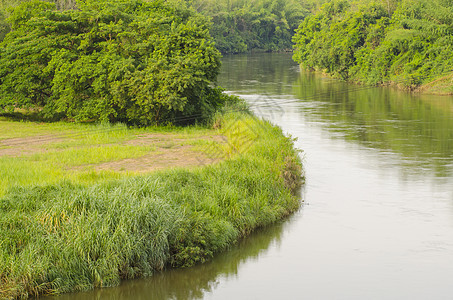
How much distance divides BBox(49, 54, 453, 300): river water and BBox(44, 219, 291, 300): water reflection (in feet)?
0.07

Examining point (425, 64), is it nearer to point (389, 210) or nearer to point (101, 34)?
point (101, 34)

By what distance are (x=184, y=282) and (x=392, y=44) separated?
43522 mm

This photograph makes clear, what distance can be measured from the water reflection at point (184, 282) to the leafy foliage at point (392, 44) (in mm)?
38116

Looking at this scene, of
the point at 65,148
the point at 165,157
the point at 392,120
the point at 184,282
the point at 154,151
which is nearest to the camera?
the point at 184,282

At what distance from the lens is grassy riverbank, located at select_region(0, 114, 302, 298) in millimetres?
Answer: 11336

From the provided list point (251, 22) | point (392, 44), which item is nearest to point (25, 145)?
point (392, 44)

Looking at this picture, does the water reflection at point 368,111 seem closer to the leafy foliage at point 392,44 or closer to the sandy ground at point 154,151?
the leafy foliage at point 392,44

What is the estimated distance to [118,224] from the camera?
11906 millimetres

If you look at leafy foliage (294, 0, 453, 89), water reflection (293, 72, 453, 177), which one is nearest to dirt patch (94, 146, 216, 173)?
water reflection (293, 72, 453, 177)

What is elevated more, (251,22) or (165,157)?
(251,22)

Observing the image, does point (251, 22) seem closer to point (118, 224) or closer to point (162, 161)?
point (162, 161)

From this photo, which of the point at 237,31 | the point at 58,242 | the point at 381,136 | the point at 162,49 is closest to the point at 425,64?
the point at 381,136

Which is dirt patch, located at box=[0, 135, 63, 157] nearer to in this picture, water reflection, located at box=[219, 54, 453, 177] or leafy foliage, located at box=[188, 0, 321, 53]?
water reflection, located at box=[219, 54, 453, 177]

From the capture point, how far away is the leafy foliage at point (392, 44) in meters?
48.3
